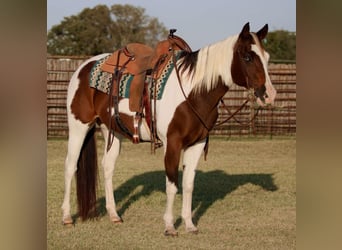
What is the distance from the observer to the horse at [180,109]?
352 centimetres

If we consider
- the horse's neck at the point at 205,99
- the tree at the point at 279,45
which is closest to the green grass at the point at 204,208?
the horse's neck at the point at 205,99

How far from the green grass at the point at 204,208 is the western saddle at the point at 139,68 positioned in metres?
0.80

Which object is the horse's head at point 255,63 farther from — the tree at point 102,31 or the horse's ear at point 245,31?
the tree at point 102,31

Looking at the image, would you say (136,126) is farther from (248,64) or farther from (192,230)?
(248,64)

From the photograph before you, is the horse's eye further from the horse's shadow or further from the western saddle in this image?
the horse's shadow

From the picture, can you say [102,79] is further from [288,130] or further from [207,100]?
[288,130]

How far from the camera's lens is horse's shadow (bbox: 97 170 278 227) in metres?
5.24

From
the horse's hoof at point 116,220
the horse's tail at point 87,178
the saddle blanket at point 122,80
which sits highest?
the saddle blanket at point 122,80

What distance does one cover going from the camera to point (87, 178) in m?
4.46

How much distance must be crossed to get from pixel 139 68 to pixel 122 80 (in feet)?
0.56

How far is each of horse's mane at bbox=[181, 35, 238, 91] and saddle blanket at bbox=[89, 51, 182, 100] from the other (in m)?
0.15

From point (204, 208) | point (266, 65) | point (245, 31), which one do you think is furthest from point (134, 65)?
point (204, 208)
